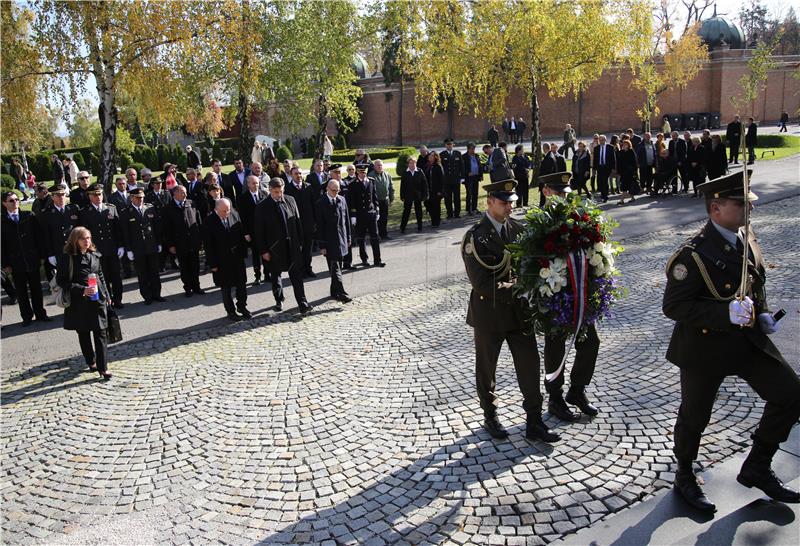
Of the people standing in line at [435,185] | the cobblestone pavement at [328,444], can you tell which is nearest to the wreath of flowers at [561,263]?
the cobblestone pavement at [328,444]

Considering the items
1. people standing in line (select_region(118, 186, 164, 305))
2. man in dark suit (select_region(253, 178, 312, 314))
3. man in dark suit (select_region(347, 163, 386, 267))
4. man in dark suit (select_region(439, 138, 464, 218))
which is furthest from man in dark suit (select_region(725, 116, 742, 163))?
people standing in line (select_region(118, 186, 164, 305))

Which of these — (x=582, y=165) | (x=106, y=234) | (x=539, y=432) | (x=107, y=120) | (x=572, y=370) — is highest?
(x=107, y=120)

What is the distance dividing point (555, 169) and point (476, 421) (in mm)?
12569

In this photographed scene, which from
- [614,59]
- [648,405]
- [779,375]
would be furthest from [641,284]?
[614,59]

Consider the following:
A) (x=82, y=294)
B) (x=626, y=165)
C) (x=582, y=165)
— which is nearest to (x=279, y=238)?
(x=82, y=294)

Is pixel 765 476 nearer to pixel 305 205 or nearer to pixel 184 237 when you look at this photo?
pixel 305 205

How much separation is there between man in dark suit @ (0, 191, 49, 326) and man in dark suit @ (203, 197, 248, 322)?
295cm

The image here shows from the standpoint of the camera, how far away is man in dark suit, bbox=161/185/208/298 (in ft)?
37.8

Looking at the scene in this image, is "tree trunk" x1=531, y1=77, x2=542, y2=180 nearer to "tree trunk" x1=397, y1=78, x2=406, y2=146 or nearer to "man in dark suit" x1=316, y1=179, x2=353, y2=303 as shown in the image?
"man in dark suit" x1=316, y1=179, x2=353, y2=303

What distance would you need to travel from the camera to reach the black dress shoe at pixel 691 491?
166 inches

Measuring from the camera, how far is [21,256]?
10.2 meters

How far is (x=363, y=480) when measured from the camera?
4.98 metres

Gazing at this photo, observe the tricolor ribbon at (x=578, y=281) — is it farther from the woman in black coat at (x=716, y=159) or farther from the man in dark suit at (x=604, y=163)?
the woman in black coat at (x=716, y=159)

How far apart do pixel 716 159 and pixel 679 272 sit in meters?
16.0
